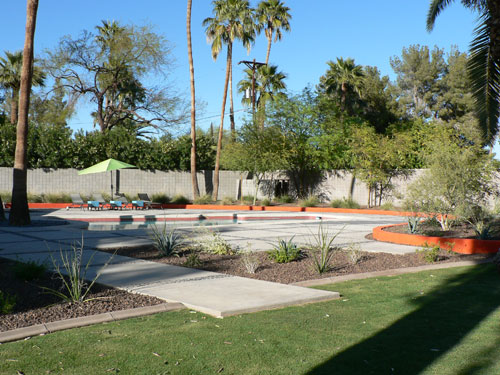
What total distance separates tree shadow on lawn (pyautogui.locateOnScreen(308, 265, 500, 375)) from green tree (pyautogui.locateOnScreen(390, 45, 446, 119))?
4979 centimetres

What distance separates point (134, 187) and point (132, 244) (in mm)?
23083

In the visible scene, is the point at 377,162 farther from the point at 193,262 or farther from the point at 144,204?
the point at 193,262

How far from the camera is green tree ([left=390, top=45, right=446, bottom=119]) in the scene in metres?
54.5

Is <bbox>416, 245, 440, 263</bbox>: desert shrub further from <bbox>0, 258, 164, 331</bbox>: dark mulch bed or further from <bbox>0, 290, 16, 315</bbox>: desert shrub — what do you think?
<bbox>0, 290, 16, 315</bbox>: desert shrub

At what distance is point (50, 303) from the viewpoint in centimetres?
628

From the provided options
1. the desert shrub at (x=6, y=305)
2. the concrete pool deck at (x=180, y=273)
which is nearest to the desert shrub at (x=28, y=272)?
the concrete pool deck at (x=180, y=273)

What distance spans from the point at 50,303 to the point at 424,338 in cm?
433

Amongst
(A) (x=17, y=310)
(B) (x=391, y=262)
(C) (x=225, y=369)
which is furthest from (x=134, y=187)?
(C) (x=225, y=369)

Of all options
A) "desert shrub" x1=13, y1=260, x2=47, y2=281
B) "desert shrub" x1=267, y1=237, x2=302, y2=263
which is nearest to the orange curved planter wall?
"desert shrub" x1=267, y1=237, x2=302, y2=263

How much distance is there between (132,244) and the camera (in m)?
12.1

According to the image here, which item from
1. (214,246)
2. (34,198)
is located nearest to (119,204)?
(34,198)

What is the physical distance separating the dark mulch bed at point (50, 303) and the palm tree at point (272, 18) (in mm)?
35921

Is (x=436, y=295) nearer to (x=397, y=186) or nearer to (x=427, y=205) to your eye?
(x=427, y=205)

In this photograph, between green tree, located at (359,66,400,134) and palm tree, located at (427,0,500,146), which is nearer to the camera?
palm tree, located at (427,0,500,146)
